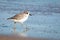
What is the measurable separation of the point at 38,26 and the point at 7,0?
23.4ft

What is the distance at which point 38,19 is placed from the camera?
1166 centimetres

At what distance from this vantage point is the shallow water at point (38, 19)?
971cm

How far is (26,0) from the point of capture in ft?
57.7

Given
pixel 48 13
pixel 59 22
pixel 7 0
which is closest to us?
pixel 59 22

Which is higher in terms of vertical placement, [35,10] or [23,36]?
[35,10]

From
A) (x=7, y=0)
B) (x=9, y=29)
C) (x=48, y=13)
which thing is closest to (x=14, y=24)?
(x=9, y=29)

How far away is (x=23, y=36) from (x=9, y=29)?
0.98 metres

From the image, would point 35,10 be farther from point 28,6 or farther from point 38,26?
point 38,26

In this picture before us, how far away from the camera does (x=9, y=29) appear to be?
998 centimetres

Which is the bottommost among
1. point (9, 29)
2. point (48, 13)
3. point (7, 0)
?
point (9, 29)

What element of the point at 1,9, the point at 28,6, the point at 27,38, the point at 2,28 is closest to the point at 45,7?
the point at 28,6

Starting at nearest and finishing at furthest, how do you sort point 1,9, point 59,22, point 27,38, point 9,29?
1. point 27,38
2. point 9,29
3. point 59,22
4. point 1,9

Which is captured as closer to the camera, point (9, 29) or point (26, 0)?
point (9, 29)

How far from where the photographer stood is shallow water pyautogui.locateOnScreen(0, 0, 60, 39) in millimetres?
9711
